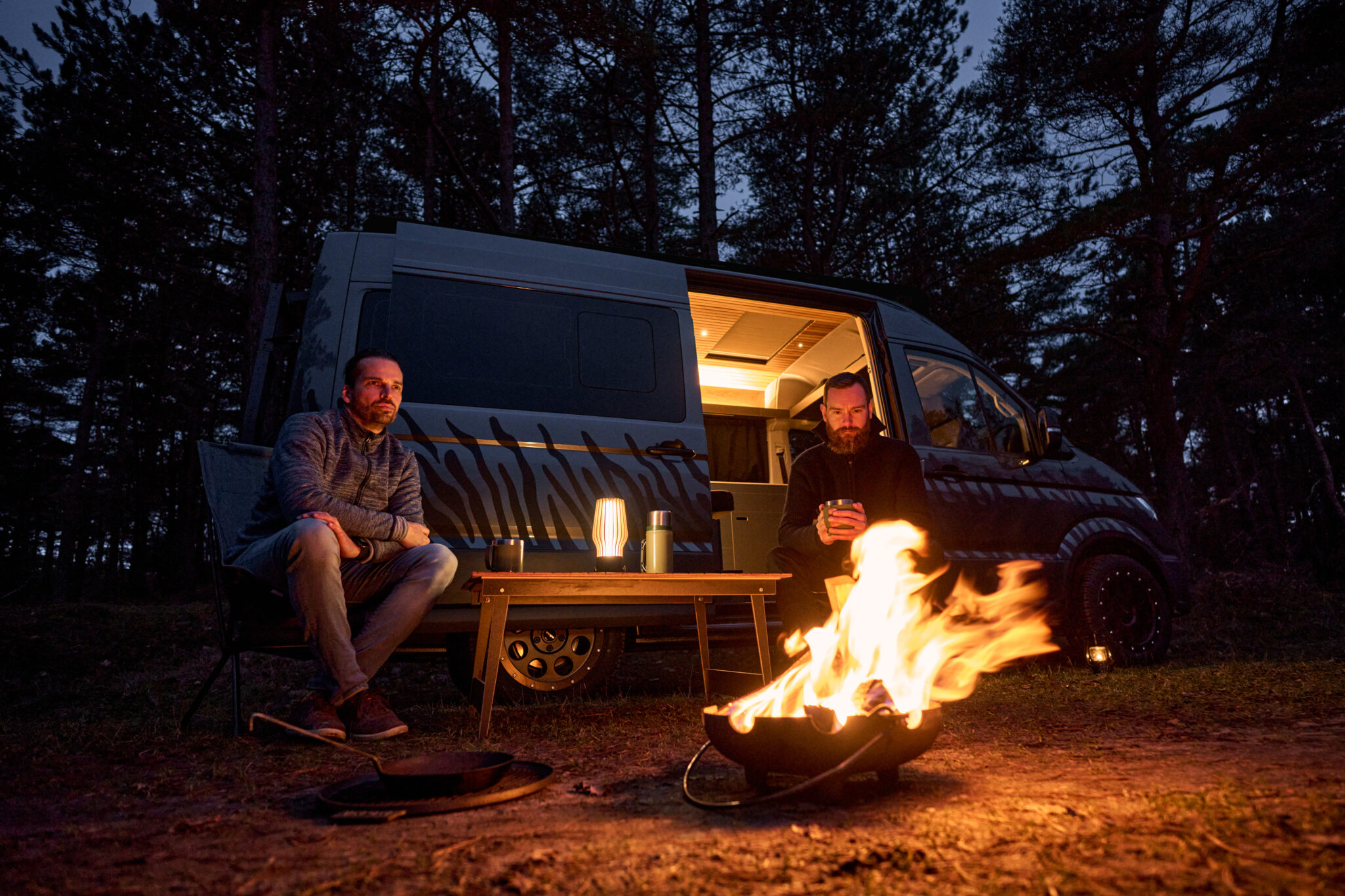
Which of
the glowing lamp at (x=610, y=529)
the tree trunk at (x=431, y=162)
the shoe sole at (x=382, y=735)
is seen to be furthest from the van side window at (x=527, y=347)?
the tree trunk at (x=431, y=162)

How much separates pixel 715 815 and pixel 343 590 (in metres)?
1.81

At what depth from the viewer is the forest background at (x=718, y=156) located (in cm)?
865

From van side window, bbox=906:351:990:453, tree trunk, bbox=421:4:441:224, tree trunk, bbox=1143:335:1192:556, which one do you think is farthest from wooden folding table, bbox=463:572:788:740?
tree trunk, bbox=421:4:441:224

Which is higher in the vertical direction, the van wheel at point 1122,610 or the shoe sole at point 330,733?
the van wheel at point 1122,610

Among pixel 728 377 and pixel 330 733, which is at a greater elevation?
pixel 728 377

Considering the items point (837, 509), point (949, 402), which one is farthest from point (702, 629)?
point (949, 402)

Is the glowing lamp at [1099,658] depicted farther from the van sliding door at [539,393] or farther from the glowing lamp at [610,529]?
the glowing lamp at [610,529]

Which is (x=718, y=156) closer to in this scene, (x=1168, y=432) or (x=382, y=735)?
(x=1168, y=432)

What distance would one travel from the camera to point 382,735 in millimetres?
2779

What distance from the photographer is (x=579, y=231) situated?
1352cm

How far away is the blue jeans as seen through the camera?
8.98 ft

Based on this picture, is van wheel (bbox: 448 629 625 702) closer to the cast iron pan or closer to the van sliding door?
the van sliding door

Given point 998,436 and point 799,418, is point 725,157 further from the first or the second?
point 998,436

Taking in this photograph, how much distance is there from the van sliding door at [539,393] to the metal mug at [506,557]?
420mm
